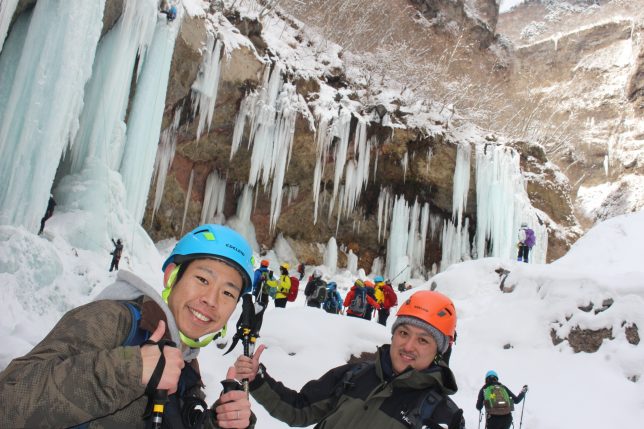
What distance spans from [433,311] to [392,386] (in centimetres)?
48

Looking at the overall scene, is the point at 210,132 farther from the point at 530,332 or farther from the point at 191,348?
the point at 191,348

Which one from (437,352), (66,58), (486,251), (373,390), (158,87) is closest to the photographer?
(373,390)

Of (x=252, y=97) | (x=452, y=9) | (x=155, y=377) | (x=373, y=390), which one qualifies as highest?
(x=452, y=9)

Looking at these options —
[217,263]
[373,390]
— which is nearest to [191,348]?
[217,263]

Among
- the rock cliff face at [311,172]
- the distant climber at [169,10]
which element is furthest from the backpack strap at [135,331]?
the rock cliff face at [311,172]

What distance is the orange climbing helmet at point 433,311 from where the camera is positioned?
7.68 feet

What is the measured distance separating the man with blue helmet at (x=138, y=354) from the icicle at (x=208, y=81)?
45.2 feet

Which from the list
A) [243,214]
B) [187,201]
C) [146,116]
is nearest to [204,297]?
[146,116]

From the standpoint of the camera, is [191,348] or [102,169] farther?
[102,169]

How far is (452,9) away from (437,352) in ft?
122

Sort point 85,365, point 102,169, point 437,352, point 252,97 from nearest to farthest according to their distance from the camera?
point 85,365 < point 437,352 < point 102,169 < point 252,97

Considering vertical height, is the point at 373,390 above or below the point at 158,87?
below

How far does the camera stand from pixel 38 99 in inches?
277

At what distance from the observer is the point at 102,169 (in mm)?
9820
